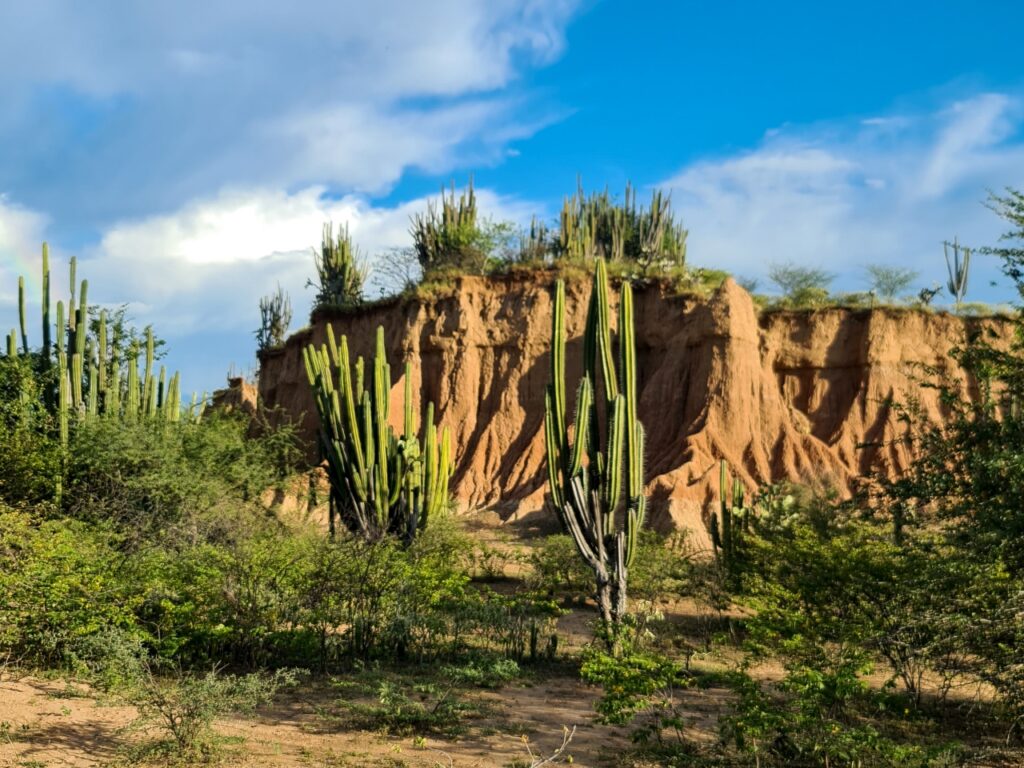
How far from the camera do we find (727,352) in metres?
29.0

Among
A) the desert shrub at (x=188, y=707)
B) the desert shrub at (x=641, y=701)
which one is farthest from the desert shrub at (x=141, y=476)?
the desert shrub at (x=641, y=701)

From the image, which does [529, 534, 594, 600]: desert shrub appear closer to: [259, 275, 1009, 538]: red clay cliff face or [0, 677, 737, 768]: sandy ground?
[259, 275, 1009, 538]: red clay cliff face

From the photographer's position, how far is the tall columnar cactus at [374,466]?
57.8 feet

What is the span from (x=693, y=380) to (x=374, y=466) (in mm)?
14330

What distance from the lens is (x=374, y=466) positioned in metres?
17.7

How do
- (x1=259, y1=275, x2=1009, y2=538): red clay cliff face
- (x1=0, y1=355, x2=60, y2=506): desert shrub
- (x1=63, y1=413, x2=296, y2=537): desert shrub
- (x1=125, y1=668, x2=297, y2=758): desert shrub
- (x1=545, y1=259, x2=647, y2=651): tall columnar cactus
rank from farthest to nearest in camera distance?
(x1=259, y1=275, x2=1009, y2=538): red clay cliff face → (x1=0, y1=355, x2=60, y2=506): desert shrub → (x1=63, y1=413, x2=296, y2=537): desert shrub → (x1=545, y1=259, x2=647, y2=651): tall columnar cactus → (x1=125, y1=668, x2=297, y2=758): desert shrub

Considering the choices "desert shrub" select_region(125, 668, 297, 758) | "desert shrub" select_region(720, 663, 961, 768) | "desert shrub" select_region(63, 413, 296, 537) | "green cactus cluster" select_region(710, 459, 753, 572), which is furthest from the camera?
"green cactus cluster" select_region(710, 459, 753, 572)

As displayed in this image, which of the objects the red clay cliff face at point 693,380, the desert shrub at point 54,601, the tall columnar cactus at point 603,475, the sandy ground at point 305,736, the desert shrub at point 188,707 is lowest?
the sandy ground at point 305,736

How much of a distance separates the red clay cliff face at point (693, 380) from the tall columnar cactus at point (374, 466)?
869 centimetres

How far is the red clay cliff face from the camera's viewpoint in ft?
92.6

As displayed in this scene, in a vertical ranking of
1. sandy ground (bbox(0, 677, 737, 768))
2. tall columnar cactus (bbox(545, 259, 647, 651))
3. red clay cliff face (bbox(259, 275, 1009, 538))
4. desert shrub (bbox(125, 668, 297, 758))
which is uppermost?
red clay cliff face (bbox(259, 275, 1009, 538))

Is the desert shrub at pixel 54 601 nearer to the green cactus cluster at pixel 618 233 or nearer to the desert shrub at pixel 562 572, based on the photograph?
the desert shrub at pixel 562 572

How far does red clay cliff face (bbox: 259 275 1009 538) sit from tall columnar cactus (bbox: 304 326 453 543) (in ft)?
28.5

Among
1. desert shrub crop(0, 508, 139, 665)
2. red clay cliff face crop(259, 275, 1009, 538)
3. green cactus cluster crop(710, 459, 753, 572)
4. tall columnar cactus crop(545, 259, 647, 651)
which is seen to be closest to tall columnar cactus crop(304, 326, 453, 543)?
tall columnar cactus crop(545, 259, 647, 651)
